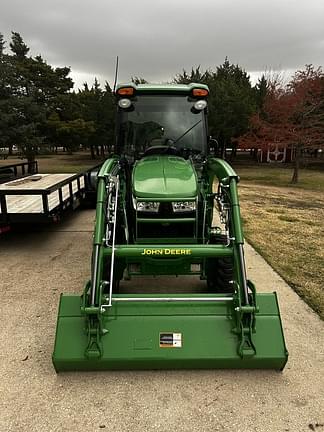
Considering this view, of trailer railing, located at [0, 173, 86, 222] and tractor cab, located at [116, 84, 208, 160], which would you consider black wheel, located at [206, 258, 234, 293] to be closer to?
tractor cab, located at [116, 84, 208, 160]

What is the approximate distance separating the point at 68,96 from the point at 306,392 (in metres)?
31.8

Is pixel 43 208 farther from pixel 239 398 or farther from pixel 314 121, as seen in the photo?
pixel 314 121

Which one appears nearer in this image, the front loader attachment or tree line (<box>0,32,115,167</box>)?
the front loader attachment

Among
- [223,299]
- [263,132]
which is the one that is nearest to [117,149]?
[223,299]

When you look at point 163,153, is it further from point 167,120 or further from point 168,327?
point 168,327

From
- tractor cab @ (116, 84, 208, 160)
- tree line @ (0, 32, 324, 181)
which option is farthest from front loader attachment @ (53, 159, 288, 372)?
tree line @ (0, 32, 324, 181)

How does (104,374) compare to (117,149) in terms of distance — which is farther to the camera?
(117,149)

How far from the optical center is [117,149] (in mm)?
5145

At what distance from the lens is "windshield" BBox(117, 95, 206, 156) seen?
4859 millimetres

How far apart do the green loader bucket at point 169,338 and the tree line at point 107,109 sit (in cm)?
1093

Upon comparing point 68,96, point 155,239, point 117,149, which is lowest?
point 155,239

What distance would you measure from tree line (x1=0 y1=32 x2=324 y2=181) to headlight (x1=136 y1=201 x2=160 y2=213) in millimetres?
10179

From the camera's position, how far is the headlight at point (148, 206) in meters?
3.89

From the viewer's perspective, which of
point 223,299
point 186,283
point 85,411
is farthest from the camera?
point 186,283
